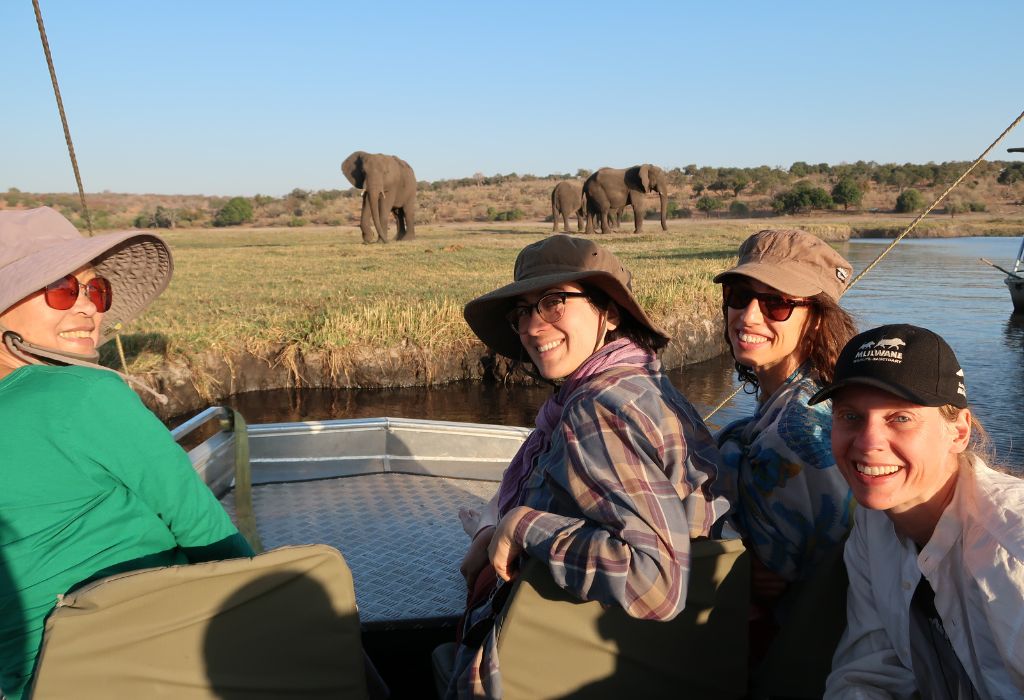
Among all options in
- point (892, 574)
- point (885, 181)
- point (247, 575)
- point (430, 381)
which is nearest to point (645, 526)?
point (892, 574)

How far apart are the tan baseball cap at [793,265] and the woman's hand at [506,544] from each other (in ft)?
3.21

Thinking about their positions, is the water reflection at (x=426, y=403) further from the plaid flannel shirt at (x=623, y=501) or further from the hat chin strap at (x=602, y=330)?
the plaid flannel shirt at (x=623, y=501)

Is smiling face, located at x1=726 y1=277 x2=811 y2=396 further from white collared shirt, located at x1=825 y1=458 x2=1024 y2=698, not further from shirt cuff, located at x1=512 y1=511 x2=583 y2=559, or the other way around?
shirt cuff, located at x1=512 y1=511 x2=583 y2=559

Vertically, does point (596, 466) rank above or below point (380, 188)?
above

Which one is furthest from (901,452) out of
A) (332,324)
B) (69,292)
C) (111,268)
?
(332,324)

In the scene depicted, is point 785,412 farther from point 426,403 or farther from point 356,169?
point 356,169

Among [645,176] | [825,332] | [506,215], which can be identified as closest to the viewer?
[825,332]

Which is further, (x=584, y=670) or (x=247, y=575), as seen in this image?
(x=584, y=670)

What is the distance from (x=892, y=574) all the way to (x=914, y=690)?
0.78 feet

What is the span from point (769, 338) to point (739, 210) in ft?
181

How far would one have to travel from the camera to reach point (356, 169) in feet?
91.6

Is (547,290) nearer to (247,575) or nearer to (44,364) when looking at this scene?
(247,575)

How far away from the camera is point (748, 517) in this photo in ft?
6.84

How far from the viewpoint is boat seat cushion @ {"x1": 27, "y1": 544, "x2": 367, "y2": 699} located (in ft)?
5.15
